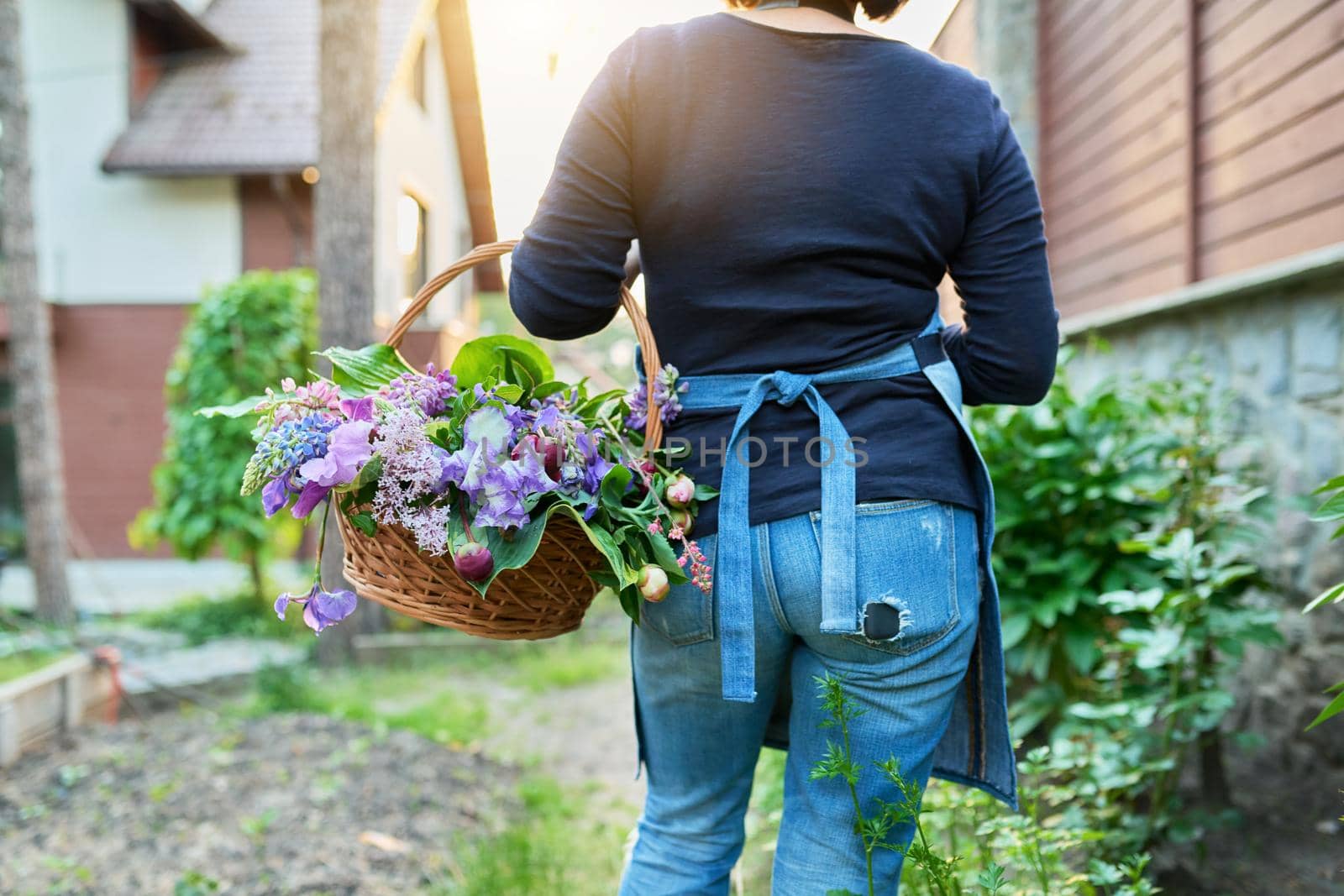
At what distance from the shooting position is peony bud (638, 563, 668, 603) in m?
1.13

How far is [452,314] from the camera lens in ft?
45.5

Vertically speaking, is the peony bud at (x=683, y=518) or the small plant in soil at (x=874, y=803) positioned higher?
the peony bud at (x=683, y=518)

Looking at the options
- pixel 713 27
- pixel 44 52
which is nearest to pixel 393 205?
pixel 44 52

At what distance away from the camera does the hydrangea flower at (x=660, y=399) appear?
48.9 inches

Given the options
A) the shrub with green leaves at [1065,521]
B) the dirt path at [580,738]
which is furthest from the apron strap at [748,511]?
the dirt path at [580,738]

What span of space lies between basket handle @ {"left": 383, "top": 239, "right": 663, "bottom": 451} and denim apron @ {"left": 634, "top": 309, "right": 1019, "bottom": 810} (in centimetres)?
6

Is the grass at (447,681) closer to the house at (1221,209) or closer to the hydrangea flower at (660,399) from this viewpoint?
the house at (1221,209)

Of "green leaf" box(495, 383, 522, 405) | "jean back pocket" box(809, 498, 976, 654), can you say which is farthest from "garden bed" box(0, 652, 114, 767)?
"jean back pocket" box(809, 498, 976, 654)

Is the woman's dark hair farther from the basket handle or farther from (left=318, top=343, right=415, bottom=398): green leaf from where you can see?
(left=318, top=343, right=415, bottom=398): green leaf

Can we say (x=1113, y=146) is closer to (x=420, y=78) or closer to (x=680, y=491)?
(x=680, y=491)

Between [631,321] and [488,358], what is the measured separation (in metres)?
0.19

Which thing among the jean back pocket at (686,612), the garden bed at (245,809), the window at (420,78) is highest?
the window at (420,78)

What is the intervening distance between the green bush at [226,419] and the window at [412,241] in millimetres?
4447

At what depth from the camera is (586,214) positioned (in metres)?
1.22
